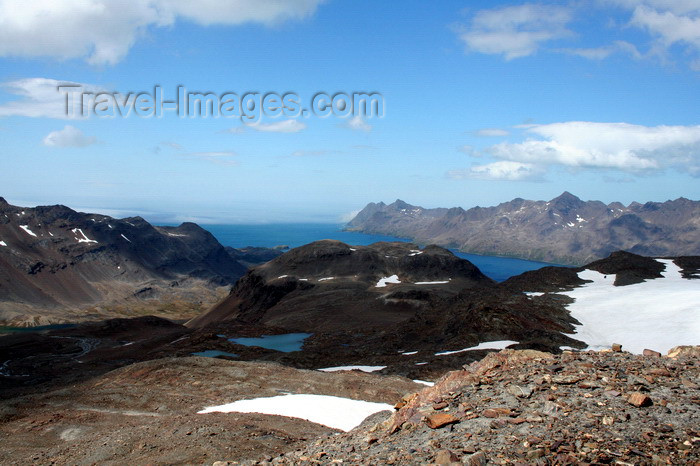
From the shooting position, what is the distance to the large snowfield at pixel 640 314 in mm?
39344

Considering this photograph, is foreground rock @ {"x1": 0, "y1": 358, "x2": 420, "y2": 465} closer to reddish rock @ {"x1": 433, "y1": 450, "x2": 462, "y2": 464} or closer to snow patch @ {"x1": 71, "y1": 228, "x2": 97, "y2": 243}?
reddish rock @ {"x1": 433, "y1": 450, "x2": 462, "y2": 464}

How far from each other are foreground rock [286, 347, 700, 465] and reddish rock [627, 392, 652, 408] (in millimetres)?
18

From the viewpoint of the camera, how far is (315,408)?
874 inches

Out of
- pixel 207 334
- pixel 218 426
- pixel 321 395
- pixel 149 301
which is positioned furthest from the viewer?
pixel 149 301

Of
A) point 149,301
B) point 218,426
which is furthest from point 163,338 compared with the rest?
point 149,301

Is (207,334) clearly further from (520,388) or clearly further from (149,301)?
(149,301)

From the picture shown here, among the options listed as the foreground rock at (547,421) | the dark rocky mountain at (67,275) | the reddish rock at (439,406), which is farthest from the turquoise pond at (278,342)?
the dark rocky mountain at (67,275)

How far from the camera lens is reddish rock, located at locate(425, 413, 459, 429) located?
33.5 ft

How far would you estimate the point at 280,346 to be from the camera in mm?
52594

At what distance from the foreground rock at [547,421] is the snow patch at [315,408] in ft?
26.9

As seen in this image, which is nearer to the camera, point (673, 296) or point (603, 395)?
point (603, 395)

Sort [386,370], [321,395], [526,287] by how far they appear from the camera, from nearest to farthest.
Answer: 1. [321,395]
2. [386,370]
3. [526,287]

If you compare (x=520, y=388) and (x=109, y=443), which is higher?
(x=520, y=388)

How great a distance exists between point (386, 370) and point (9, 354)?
52.0 metres
